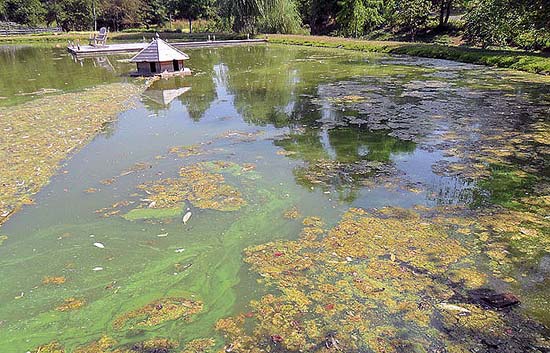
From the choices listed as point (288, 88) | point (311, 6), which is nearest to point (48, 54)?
point (288, 88)

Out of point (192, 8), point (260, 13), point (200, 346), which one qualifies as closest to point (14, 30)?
point (192, 8)

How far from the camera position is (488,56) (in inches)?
617

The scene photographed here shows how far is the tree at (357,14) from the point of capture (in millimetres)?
26284

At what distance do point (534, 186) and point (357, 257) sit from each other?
301cm

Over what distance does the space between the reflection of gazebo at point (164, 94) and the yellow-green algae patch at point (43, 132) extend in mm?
461

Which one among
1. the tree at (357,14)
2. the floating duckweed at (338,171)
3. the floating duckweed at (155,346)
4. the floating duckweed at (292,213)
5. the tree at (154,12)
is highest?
the tree at (154,12)

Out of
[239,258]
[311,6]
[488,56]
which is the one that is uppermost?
[311,6]

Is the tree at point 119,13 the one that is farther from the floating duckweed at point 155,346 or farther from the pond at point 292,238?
the floating duckweed at point 155,346

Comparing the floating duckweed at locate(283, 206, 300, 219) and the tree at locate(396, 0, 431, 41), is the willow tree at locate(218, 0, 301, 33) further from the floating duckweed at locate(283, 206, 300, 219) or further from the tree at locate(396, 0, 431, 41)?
the floating duckweed at locate(283, 206, 300, 219)

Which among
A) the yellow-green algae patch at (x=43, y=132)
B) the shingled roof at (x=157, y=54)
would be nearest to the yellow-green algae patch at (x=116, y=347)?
the yellow-green algae patch at (x=43, y=132)

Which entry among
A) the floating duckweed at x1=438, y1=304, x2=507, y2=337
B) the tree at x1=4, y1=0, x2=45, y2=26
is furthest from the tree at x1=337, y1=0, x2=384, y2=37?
the tree at x1=4, y1=0, x2=45, y2=26

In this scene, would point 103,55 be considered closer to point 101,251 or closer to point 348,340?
point 101,251

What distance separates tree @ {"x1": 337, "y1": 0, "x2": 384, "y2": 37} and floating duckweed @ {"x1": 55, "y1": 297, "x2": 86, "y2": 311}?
26.6m

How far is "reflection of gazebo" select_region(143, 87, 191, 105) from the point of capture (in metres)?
11.2
